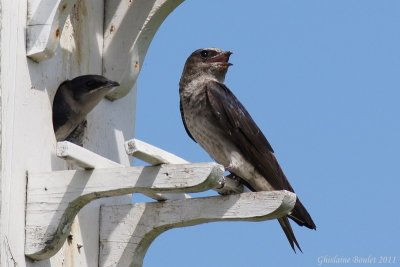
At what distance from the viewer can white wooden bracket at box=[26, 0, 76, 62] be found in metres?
4.91

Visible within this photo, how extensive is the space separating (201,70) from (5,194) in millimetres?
2369

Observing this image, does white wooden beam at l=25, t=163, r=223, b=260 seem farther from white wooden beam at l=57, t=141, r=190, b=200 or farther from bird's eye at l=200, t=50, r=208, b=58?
bird's eye at l=200, t=50, r=208, b=58

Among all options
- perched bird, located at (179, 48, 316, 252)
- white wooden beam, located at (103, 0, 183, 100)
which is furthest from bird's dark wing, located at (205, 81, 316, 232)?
white wooden beam, located at (103, 0, 183, 100)

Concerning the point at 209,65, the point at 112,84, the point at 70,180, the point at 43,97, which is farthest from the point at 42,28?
the point at 209,65

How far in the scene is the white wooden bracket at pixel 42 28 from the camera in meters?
4.91

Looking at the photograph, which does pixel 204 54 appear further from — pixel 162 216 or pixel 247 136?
pixel 162 216

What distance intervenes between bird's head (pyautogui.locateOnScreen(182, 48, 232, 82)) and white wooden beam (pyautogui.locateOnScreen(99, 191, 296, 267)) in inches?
64.4

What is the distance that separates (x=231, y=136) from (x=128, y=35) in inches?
26.8

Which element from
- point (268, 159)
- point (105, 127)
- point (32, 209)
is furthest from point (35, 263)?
point (268, 159)

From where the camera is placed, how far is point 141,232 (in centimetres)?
508

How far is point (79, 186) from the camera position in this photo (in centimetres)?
464

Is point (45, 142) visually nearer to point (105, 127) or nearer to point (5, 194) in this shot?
point (5, 194)

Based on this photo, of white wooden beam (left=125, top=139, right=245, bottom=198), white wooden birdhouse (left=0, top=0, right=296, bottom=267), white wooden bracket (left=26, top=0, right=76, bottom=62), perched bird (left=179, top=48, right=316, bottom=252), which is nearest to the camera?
white wooden beam (left=125, top=139, right=245, bottom=198)

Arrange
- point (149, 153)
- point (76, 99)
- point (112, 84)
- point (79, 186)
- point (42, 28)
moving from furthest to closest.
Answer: point (112, 84) → point (76, 99) → point (42, 28) → point (79, 186) → point (149, 153)
